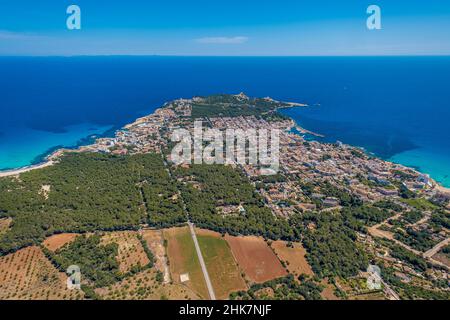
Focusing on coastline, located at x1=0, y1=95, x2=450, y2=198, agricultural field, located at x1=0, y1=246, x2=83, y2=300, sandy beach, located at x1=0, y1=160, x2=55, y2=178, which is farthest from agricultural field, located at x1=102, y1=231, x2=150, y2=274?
coastline, located at x1=0, y1=95, x2=450, y2=198

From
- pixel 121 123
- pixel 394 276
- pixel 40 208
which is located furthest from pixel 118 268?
pixel 121 123

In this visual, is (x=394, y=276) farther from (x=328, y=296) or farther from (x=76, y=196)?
(x=76, y=196)

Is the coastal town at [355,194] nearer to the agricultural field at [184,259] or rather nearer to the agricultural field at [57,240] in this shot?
the agricultural field at [184,259]

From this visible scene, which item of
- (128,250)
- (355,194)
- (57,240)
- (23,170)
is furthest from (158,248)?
(23,170)

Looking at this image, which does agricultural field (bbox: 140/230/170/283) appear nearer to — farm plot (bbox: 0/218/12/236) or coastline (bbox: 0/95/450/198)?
farm plot (bbox: 0/218/12/236)

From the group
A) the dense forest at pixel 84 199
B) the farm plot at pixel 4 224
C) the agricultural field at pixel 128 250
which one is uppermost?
the dense forest at pixel 84 199

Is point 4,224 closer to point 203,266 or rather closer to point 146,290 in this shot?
point 146,290


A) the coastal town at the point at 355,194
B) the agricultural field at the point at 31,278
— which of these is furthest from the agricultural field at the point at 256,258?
the agricultural field at the point at 31,278
